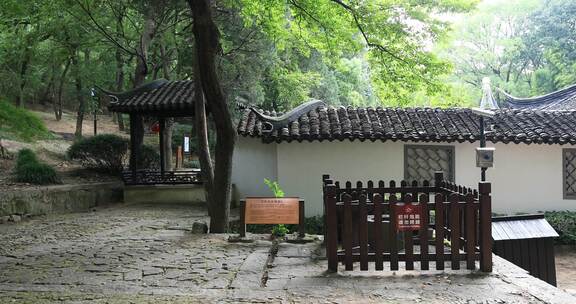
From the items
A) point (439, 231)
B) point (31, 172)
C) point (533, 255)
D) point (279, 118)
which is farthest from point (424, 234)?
point (31, 172)

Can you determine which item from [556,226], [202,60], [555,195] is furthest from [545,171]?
[202,60]

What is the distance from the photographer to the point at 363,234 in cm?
515

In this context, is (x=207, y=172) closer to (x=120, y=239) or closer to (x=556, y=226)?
(x=120, y=239)

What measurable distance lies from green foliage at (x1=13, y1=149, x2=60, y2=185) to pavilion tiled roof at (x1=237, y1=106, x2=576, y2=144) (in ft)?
18.2

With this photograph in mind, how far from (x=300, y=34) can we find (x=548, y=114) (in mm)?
8138

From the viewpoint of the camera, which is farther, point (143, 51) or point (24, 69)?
point (24, 69)

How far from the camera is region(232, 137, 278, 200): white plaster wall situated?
12586 millimetres

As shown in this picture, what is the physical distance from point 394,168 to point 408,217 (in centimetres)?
701

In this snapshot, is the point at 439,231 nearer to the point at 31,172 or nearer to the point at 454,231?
→ the point at 454,231

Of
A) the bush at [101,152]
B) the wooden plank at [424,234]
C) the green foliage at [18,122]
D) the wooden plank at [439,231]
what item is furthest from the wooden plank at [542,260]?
the bush at [101,152]

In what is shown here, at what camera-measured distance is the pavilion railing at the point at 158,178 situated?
46.2 ft

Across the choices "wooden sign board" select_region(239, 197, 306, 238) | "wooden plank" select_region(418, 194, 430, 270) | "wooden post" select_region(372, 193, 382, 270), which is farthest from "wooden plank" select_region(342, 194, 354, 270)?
"wooden sign board" select_region(239, 197, 306, 238)

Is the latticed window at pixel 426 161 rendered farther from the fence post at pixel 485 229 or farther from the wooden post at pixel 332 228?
the wooden post at pixel 332 228

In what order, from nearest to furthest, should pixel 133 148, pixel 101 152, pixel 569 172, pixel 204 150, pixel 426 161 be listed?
pixel 204 150 → pixel 426 161 → pixel 569 172 → pixel 133 148 → pixel 101 152
